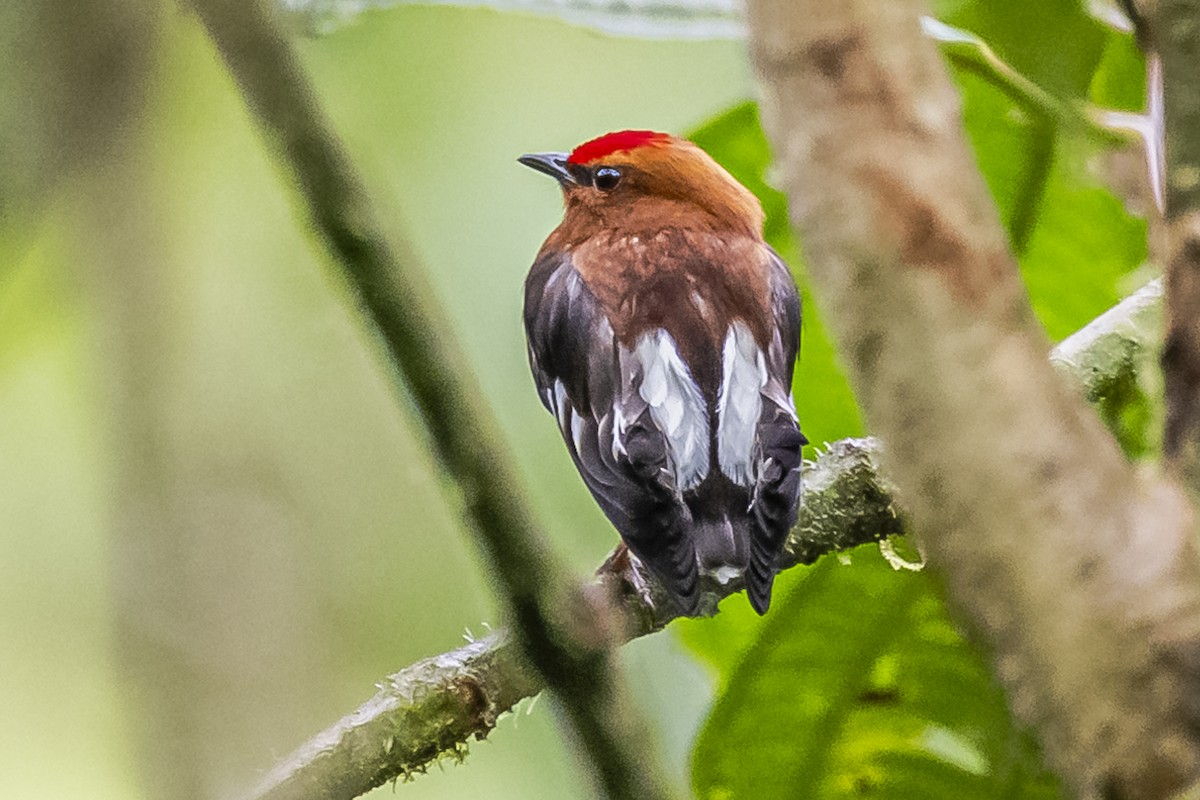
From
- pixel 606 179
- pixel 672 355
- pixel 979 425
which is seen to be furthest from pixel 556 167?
pixel 979 425

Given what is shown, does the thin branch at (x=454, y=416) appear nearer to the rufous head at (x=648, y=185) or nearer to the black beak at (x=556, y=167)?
the rufous head at (x=648, y=185)

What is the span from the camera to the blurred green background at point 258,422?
0.98 m

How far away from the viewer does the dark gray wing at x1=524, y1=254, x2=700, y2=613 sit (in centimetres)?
212

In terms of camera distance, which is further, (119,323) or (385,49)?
(385,49)

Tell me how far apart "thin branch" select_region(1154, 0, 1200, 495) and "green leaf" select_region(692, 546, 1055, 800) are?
1.59 metres

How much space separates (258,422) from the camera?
3547mm

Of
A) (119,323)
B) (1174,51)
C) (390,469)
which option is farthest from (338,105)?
(1174,51)

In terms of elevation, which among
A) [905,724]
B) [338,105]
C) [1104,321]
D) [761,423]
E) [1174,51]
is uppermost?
[338,105]

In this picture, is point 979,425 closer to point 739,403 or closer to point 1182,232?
point 1182,232

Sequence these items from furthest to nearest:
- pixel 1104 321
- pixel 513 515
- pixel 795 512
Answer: pixel 1104 321 → pixel 795 512 → pixel 513 515

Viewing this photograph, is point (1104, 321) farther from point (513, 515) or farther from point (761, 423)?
point (513, 515)

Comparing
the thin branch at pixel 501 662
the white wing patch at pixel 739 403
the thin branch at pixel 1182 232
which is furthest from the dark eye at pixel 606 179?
the thin branch at pixel 1182 232

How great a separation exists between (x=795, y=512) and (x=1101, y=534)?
1.58 m

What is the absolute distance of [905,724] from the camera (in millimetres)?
2301
